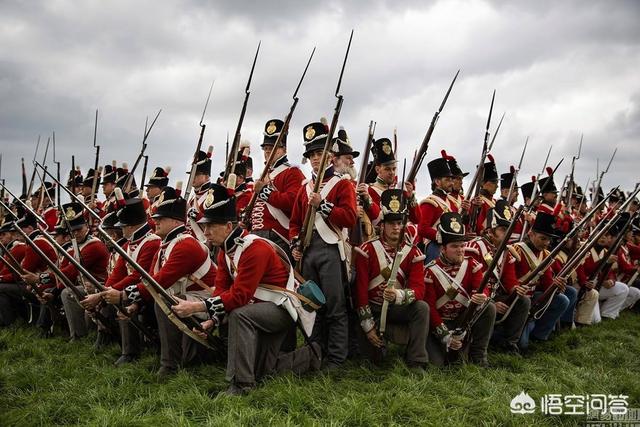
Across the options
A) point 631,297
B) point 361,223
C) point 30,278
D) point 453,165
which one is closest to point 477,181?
point 453,165

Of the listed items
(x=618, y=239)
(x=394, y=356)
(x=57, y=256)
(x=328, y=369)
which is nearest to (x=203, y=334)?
(x=328, y=369)

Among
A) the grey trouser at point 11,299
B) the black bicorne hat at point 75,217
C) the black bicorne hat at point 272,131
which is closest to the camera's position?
the black bicorne hat at point 272,131

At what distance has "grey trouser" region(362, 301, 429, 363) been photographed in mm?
6090

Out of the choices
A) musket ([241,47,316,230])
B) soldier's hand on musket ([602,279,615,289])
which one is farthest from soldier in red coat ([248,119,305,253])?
soldier's hand on musket ([602,279,615,289])

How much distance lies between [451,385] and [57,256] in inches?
279

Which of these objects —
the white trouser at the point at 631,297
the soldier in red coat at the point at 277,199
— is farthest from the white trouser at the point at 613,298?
the soldier in red coat at the point at 277,199

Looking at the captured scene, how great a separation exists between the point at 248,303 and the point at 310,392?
3.55 ft

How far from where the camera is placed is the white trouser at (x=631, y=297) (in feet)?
36.2

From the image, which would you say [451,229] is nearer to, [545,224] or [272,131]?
[545,224]

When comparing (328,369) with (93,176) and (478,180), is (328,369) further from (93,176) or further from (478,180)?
(93,176)

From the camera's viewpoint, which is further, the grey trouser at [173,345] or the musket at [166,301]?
the grey trouser at [173,345]

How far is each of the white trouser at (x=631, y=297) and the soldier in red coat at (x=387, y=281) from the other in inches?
275

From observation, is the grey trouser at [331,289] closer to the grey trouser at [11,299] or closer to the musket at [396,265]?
the musket at [396,265]

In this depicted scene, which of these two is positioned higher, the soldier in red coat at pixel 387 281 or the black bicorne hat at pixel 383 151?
the black bicorne hat at pixel 383 151
